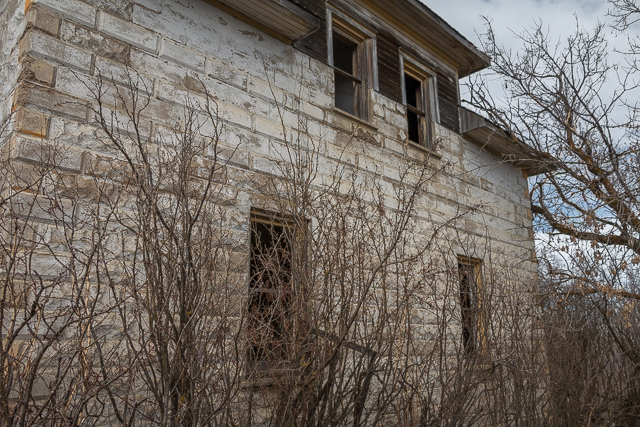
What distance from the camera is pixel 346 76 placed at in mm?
7570

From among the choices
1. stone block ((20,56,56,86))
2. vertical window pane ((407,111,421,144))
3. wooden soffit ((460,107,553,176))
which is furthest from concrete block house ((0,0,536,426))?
wooden soffit ((460,107,553,176))

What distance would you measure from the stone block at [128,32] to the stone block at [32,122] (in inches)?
42.7

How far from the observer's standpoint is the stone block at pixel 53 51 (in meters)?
4.33

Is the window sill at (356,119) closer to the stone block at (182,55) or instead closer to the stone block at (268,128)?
the stone block at (268,128)

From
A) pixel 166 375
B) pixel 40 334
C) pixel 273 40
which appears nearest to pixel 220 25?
pixel 273 40

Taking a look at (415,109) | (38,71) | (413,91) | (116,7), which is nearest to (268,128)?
(116,7)

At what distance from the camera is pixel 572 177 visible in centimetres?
905

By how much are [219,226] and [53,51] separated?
6.73ft

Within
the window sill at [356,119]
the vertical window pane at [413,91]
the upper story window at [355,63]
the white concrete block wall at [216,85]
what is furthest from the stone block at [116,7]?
the vertical window pane at [413,91]

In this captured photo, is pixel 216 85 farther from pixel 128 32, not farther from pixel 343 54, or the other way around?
pixel 343 54

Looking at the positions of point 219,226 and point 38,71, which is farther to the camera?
point 219,226

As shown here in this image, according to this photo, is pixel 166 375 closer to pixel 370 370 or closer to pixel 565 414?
pixel 370 370

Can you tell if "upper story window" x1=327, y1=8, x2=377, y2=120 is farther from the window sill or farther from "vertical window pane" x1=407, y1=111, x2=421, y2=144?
"vertical window pane" x1=407, y1=111, x2=421, y2=144

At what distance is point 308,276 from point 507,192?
7145 millimetres
